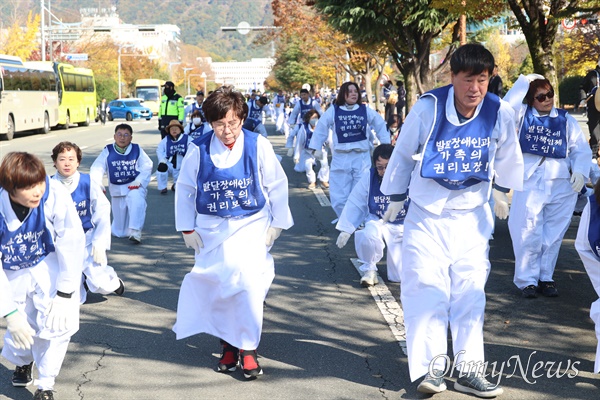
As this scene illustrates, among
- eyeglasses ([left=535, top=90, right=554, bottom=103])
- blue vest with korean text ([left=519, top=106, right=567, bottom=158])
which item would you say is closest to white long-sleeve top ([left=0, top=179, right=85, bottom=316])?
blue vest with korean text ([left=519, top=106, right=567, bottom=158])

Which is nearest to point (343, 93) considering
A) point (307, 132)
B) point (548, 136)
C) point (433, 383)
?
point (548, 136)

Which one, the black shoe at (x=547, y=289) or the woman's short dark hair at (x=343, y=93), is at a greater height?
the woman's short dark hair at (x=343, y=93)

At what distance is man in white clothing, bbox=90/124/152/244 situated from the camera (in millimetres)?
9789

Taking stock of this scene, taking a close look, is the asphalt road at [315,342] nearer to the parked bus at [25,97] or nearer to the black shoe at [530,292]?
the black shoe at [530,292]

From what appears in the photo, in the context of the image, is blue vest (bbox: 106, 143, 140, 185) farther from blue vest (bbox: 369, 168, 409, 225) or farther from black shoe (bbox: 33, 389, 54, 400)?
black shoe (bbox: 33, 389, 54, 400)

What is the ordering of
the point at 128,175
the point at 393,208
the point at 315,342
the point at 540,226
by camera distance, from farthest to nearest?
the point at 128,175 < the point at 540,226 < the point at 315,342 < the point at 393,208

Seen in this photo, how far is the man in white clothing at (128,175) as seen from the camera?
385 inches

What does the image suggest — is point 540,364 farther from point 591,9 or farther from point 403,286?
point 591,9

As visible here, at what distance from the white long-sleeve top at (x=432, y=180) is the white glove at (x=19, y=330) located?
224cm

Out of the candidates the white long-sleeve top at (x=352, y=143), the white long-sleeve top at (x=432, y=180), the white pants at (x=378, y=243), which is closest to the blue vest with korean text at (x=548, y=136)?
the white pants at (x=378, y=243)

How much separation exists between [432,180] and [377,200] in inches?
102

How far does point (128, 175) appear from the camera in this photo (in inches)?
394

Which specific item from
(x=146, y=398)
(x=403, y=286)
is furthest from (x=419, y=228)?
(x=146, y=398)

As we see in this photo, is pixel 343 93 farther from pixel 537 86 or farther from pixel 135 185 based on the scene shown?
pixel 537 86
